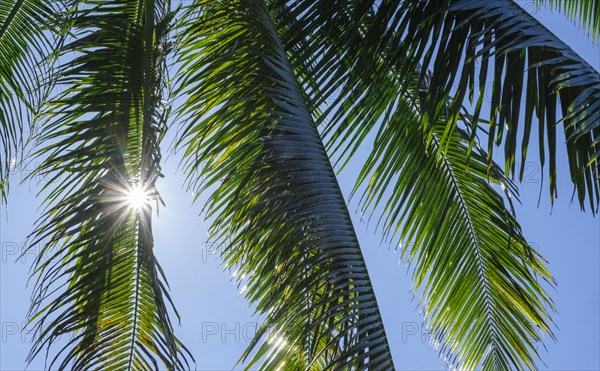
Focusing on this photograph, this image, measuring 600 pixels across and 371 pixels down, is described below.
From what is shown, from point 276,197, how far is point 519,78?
1217mm

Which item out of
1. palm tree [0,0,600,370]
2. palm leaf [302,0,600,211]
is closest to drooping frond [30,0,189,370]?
palm tree [0,0,600,370]

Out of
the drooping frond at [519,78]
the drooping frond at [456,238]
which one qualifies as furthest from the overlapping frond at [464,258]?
the drooping frond at [519,78]

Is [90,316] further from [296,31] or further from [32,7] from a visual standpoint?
[32,7]

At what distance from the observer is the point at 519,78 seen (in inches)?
115

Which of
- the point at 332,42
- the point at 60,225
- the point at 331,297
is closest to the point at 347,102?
the point at 332,42

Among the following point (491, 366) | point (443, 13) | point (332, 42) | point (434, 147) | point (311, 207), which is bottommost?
point (491, 366)

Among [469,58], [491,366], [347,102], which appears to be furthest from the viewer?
[491,366]

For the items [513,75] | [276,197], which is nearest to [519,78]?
[513,75]

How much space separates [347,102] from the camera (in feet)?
13.6

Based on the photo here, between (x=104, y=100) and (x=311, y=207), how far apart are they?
5.65 ft

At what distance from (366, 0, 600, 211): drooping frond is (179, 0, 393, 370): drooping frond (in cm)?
71

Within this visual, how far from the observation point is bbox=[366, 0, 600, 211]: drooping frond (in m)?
2.62

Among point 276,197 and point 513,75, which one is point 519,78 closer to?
point 513,75

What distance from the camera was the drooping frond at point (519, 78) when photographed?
103 inches
